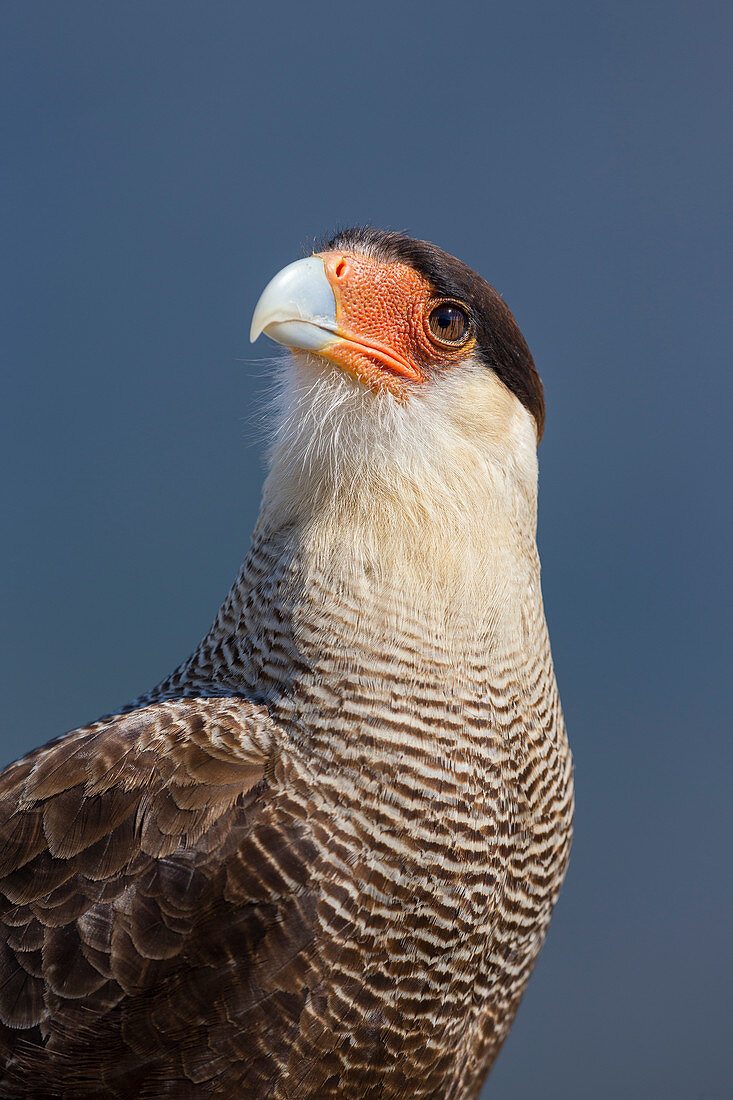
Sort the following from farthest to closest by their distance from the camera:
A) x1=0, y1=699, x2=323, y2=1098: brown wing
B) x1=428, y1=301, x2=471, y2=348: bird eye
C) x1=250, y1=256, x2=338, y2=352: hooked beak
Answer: x1=428, y1=301, x2=471, y2=348: bird eye < x1=250, y1=256, x2=338, y2=352: hooked beak < x1=0, y1=699, x2=323, y2=1098: brown wing

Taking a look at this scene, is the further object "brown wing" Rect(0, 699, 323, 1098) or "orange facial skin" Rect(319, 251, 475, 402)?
"orange facial skin" Rect(319, 251, 475, 402)

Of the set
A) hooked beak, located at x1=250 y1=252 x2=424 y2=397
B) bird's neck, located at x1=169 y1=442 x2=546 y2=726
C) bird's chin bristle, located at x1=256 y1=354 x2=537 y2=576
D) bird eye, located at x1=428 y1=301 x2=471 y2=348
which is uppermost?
bird eye, located at x1=428 y1=301 x2=471 y2=348

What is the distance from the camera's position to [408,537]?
1855mm

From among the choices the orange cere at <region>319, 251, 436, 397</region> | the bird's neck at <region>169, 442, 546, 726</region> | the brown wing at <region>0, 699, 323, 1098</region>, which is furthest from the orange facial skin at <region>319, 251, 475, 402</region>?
the brown wing at <region>0, 699, 323, 1098</region>

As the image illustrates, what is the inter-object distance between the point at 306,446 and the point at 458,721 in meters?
0.58

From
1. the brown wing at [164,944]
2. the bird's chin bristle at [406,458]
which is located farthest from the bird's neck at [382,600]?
the brown wing at [164,944]

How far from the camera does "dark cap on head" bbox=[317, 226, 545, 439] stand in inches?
76.9

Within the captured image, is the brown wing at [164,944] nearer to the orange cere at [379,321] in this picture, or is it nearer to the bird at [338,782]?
the bird at [338,782]

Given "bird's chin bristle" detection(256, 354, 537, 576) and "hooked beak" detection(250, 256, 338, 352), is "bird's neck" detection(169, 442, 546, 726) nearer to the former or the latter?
"bird's chin bristle" detection(256, 354, 537, 576)

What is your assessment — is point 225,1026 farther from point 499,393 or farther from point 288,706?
point 499,393

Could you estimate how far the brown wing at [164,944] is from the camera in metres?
1.65

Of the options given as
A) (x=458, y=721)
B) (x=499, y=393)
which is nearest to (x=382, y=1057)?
(x=458, y=721)

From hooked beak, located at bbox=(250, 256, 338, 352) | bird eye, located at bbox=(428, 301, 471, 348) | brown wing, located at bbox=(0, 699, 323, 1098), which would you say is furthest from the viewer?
bird eye, located at bbox=(428, 301, 471, 348)

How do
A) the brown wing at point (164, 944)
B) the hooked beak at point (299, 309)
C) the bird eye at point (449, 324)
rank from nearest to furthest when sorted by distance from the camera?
the brown wing at point (164, 944) < the hooked beak at point (299, 309) < the bird eye at point (449, 324)
